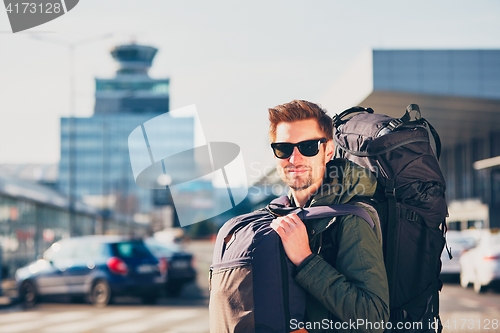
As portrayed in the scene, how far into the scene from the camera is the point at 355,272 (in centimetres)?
295

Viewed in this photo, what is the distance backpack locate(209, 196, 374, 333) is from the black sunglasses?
0.92ft

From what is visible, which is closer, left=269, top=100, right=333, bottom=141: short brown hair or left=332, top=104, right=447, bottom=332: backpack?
left=269, top=100, right=333, bottom=141: short brown hair

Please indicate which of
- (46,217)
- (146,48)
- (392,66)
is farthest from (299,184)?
(146,48)

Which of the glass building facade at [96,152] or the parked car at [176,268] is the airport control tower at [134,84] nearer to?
the glass building facade at [96,152]

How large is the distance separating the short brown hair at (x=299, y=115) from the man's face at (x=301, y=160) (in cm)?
2

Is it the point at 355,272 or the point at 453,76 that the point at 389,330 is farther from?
the point at 453,76

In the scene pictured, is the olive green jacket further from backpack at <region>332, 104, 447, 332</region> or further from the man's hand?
backpack at <region>332, 104, 447, 332</region>

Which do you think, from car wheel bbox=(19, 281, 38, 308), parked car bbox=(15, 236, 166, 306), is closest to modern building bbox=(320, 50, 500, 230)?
parked car bbox=(15, 236, 166, 306)

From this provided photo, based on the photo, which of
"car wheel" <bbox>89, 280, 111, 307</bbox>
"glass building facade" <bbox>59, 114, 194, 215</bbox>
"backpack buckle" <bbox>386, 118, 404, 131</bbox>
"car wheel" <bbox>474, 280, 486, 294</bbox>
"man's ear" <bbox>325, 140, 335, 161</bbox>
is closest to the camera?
"man's ear" <bbox>325, 140, 335, 161</bbox>

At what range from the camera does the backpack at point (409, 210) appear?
11.4 feet

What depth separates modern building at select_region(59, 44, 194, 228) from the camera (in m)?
158

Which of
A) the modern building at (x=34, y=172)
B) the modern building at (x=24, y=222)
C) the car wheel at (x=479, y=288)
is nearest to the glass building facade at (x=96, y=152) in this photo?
the modern building at (x=34, y=172)

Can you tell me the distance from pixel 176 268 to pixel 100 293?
2.73 meters

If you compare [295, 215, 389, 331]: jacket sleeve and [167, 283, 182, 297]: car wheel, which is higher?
[295, 215, 389, 331]: jacket sleeve
